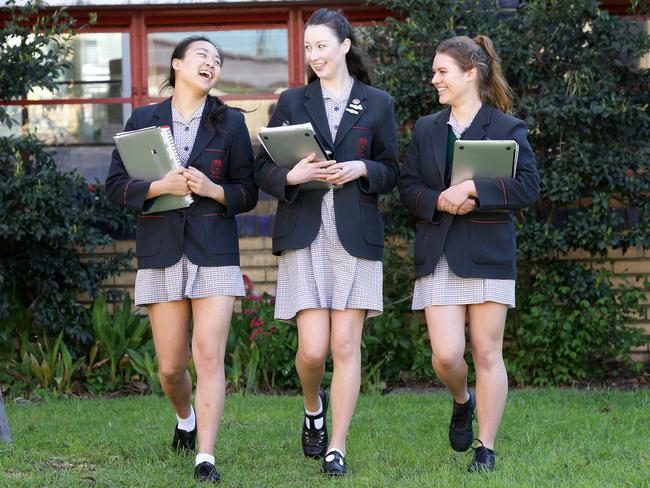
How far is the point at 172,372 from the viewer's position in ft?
17.1

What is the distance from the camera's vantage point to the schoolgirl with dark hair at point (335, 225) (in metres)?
5.04

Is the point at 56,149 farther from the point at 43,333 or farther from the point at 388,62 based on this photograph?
the point at 388,62

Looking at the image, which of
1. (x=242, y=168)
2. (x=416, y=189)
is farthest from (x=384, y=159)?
(x=242, y=168)

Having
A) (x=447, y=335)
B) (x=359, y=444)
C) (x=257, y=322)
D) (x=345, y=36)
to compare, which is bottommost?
(x=359, y=444)

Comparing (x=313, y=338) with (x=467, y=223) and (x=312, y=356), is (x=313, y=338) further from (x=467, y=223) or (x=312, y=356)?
(x=467, y=223)

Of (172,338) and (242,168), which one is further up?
(242,168)

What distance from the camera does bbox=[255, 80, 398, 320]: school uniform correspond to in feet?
16.6

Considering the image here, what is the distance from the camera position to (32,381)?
7656mm

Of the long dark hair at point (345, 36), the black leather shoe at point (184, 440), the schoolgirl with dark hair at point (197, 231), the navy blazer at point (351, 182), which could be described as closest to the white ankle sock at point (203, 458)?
the schoolgirl with dark hair at point (197, 231)

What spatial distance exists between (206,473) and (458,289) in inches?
56.1

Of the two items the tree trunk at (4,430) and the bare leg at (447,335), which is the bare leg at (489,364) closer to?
the bare leg at (447,335)

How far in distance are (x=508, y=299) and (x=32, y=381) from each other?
4028 mm

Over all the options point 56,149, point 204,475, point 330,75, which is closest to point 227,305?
point 204,475

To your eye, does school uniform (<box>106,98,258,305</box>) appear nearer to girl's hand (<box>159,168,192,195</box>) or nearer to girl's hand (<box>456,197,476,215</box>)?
girl's hand (<box>159,168,192,195</box>)
